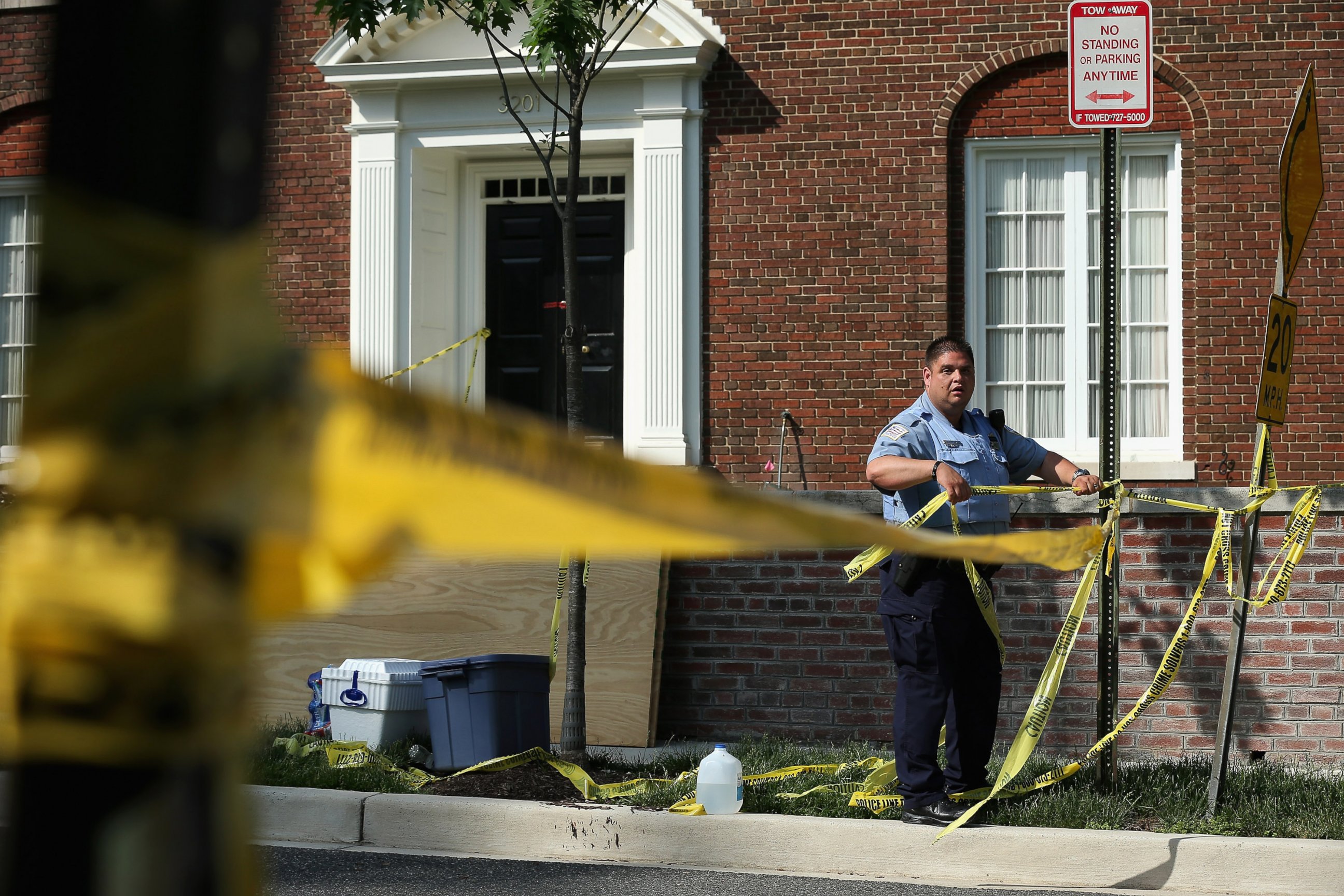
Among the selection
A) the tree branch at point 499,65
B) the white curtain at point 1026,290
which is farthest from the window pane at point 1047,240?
the tree branch at point 499,65

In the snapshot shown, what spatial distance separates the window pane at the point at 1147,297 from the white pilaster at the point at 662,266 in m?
3.99

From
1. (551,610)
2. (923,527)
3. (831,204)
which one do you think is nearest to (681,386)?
(831,204)

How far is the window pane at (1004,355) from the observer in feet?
37.2

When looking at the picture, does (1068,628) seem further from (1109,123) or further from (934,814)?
(1109,123)

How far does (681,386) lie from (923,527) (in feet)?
17.4

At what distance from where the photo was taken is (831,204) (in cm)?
1117

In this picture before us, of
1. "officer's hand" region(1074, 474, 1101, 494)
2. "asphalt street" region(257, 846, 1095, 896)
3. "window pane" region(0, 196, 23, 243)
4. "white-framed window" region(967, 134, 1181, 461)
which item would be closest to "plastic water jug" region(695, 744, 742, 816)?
"asphalt street" region(257, 846, 1095, 896)

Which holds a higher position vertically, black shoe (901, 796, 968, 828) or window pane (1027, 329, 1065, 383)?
window pane (1027, 329, 1065, 383)

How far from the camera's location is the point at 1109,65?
6234 mm

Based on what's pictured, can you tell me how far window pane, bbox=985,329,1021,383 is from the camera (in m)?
11.3

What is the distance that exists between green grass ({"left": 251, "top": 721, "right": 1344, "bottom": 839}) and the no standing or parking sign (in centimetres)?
324

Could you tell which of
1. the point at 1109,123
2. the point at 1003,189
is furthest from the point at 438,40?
the point at 1109,123

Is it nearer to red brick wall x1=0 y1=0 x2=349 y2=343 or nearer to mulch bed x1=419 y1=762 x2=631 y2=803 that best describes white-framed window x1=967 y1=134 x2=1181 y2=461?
red brick wall x1=0 y1=0 x2=349 y2=343

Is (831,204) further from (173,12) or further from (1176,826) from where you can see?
(173,12)
